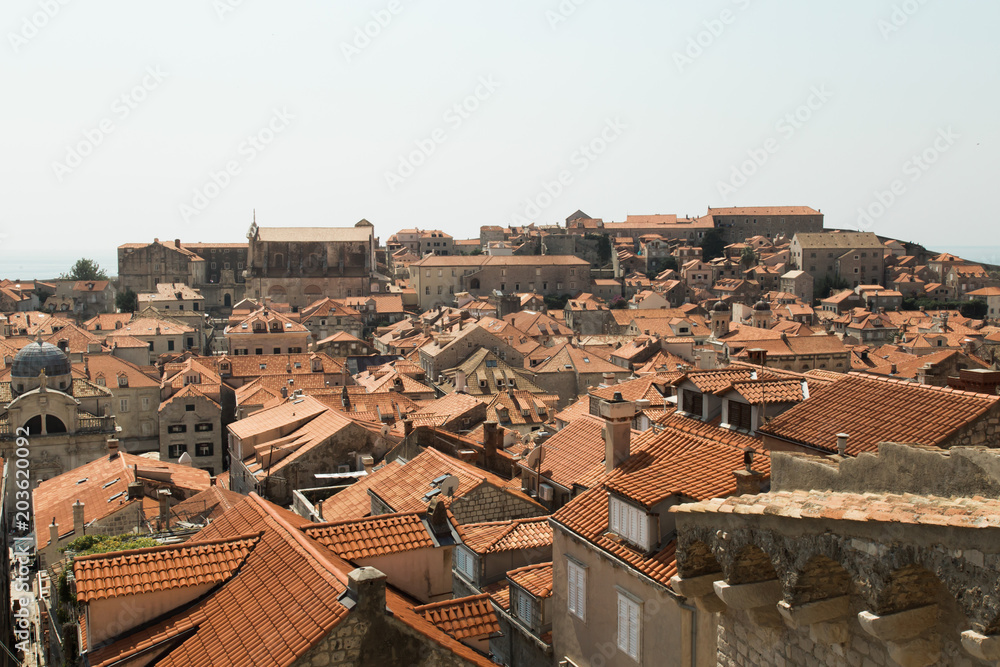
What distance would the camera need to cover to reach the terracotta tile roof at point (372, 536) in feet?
34.0

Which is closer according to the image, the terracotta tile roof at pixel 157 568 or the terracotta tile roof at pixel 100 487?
→ the terracotta tile roof at pixel 157 568

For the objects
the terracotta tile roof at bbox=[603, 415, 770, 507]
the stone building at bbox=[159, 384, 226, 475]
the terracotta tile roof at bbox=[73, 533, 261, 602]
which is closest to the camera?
the terracotta tile roof at bbox=[73, 533, 261, 602]

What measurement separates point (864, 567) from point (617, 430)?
8.21m

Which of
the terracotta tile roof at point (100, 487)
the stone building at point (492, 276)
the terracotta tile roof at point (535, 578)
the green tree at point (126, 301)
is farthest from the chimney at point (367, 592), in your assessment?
the stone building at point (492, 276)

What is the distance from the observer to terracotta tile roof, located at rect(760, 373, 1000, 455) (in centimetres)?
980

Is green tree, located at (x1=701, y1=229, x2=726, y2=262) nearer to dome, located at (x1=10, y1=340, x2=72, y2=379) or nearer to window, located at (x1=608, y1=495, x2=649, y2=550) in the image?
dome, located at (x1=10, y1=340, x2=72, y2=379)

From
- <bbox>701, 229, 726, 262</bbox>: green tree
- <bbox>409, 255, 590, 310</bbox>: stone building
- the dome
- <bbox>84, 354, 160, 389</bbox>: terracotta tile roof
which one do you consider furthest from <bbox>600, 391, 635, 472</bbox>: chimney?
<bbox>701, 229, 726, 262</bbox>: green tree

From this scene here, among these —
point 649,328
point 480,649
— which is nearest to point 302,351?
point 649,328

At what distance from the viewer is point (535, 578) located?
43.3 ft

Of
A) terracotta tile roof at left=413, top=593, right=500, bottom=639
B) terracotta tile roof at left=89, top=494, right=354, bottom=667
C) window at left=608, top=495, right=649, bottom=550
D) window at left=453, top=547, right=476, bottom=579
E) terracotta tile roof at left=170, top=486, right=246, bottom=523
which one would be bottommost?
terracotta tile roof at left=170, top=486, right=246, bottom=523

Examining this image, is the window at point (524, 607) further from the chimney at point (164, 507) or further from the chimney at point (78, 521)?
the chimney at point (78, 521)

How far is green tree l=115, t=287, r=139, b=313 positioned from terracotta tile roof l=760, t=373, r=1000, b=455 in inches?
3515

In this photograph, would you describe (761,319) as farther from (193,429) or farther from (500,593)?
(500,593)

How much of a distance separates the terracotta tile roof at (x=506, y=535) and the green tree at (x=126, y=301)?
84275mm
